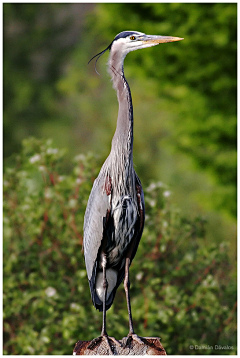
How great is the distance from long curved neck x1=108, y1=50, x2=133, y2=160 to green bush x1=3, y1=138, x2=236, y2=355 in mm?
1323

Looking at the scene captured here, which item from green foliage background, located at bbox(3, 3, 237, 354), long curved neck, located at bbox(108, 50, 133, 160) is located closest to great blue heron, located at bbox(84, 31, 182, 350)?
long curved neck, located at bbox(108, 50, 133, 160)

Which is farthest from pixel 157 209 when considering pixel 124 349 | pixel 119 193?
pixel 124 349

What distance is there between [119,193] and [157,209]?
5.13 ft

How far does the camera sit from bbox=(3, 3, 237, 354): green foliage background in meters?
3.40

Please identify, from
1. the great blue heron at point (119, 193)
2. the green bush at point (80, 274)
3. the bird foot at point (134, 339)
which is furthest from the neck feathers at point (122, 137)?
the green bush at point (80, 274)

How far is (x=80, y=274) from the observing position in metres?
3.32

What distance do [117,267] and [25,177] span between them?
5.05 ft

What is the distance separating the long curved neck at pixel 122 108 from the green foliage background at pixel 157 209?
4.45 ft

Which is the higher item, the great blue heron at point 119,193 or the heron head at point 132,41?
the heron head at point 132,41

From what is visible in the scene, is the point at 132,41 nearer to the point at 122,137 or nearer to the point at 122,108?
the point at 122,108

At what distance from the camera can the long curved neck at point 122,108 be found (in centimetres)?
216

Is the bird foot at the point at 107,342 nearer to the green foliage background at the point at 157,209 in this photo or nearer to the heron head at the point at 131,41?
the green foliage background at the point at 157,209

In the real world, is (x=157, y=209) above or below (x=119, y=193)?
above

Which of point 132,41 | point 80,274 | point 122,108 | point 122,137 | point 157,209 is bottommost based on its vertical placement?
point 80,274
